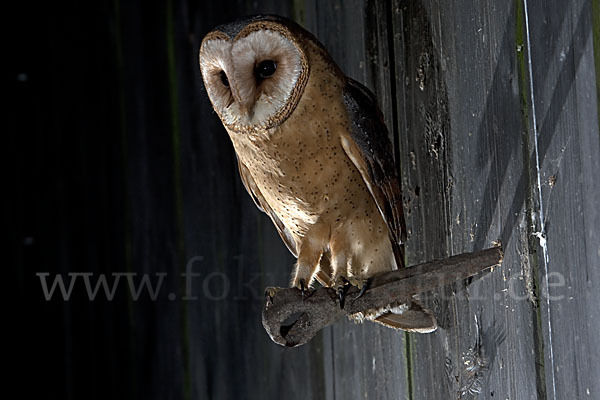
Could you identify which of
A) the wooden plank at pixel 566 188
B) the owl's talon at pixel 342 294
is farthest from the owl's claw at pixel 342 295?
the wooden plank at pixel 566 188

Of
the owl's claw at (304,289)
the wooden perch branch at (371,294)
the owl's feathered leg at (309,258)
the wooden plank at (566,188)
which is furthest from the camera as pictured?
the owl's feathered leg at (309,258)

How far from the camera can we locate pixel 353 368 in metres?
1.37

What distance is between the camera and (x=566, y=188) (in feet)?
2.37

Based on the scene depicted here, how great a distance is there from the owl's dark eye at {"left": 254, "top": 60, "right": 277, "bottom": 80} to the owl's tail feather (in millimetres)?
370

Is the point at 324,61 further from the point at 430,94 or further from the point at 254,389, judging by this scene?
the point at 254,389

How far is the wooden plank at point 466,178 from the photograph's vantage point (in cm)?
83

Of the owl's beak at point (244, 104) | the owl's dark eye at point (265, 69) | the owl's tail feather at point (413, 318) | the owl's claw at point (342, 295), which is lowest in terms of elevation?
the owl's tail feather at point (413, 318)

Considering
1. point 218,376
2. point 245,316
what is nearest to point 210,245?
point 245,316

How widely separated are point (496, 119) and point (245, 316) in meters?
0.88

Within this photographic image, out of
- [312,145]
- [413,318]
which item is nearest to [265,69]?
[312,145]

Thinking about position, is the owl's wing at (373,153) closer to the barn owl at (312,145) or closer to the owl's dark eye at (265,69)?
the barn owl at (312,145)

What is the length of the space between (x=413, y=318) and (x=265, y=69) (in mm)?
399

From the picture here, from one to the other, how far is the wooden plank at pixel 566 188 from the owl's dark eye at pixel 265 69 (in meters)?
0.36

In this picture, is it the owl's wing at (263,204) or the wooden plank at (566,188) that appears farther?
the owl's wing at (263,204)
